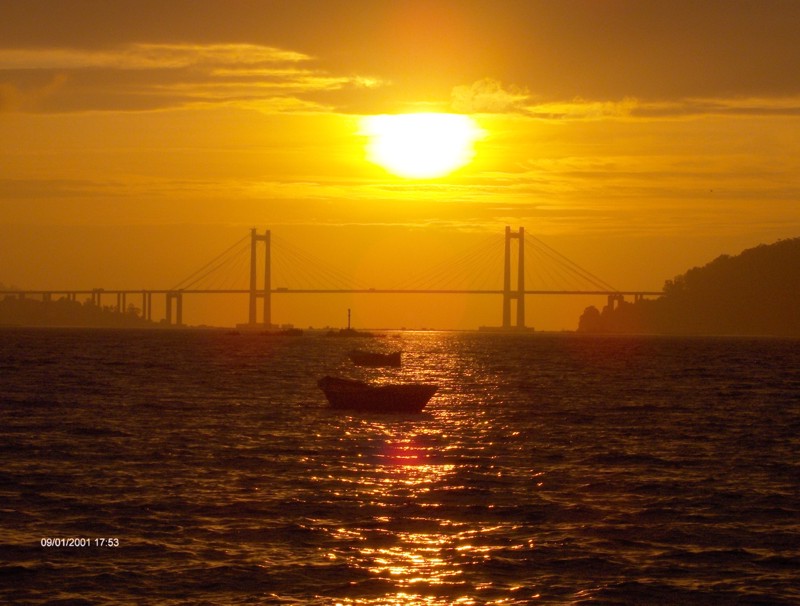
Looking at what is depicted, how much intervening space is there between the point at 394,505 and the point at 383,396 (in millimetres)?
25932

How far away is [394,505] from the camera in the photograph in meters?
26.1

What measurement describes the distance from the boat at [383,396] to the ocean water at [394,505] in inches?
38.7

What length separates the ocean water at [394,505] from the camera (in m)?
19.5

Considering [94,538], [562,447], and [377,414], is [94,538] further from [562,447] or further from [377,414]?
[377,414]

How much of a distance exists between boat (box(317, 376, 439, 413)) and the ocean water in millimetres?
984

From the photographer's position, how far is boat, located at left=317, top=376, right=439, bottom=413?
5209cm

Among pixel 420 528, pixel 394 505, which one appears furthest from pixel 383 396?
pixel 420 528

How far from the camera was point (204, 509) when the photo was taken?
82.5 ft
